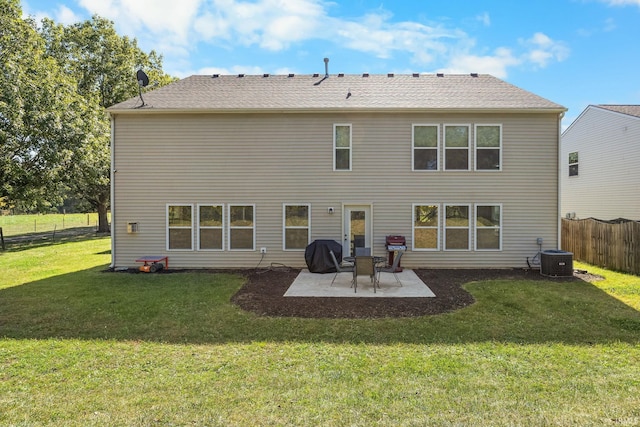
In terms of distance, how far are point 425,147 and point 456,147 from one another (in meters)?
0.94

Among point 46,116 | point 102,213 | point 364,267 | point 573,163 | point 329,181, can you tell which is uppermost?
point 46,116

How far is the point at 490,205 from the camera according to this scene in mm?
9648

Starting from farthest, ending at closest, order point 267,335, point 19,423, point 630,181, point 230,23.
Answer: point 630,181 → point 230,23 → point 267,335 → point 19,423

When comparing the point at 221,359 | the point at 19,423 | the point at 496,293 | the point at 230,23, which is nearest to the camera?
the point at 19,423

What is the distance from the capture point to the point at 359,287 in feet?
24.9

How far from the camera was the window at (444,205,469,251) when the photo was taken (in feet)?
31.9

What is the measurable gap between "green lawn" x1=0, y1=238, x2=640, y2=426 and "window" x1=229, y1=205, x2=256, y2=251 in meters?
3.36

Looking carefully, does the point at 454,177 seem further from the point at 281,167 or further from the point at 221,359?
the point at 221,359

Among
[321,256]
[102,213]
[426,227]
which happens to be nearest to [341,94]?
[426,227]

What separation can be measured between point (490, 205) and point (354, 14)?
7.71 metres

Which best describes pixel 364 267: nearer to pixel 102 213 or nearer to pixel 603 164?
pixel 603 164

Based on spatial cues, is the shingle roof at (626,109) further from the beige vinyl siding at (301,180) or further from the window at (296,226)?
the window at (296,226)

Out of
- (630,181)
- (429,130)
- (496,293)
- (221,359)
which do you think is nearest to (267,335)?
(221,359)

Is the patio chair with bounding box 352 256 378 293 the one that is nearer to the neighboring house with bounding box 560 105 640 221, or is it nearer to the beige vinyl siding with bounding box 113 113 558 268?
the beige vinyl siding with bounding box 113 113 558 268
